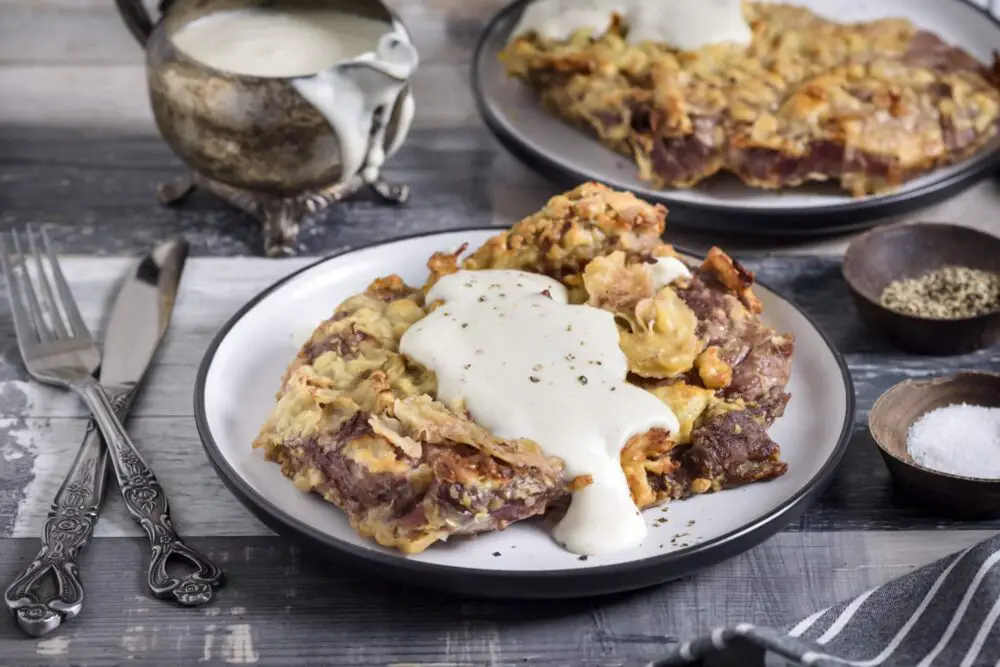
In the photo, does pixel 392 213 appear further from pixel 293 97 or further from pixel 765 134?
pixel 765 134

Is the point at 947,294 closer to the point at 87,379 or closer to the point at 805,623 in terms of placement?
the point at 805,623

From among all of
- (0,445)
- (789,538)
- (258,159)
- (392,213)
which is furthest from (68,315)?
(789,538)

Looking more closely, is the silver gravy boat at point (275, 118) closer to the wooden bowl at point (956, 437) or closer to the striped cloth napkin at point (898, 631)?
the wooden bowl at point (956, 437)

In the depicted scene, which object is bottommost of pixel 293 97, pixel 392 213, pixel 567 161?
pixel 392 213

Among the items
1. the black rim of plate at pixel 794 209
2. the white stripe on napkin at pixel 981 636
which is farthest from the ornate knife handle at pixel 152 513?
the black rim of plate at pixel 794 209

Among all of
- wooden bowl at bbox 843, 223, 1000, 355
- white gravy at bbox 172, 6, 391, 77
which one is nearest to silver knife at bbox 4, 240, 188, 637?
white gravy at bbox 172, 6, 391, 77

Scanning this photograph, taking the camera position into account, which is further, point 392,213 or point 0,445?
point 392,213
